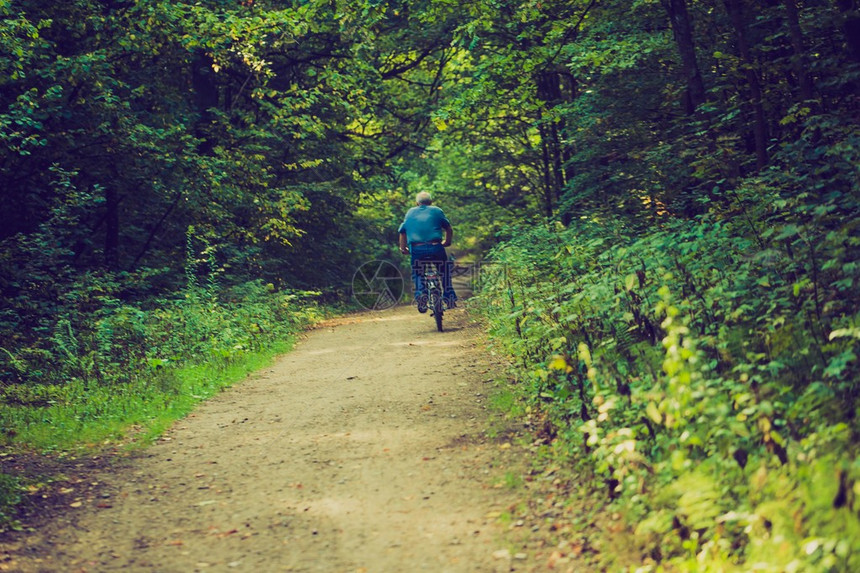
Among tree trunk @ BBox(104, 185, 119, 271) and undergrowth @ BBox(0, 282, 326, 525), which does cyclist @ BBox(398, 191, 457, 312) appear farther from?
tree trunk @ BBox(104, 185, 119, 271)

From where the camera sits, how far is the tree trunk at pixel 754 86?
1048cm

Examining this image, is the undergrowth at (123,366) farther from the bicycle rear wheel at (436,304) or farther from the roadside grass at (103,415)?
the bicycle rear wheel at (436,304)

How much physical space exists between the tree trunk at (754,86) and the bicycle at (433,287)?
5336 mm

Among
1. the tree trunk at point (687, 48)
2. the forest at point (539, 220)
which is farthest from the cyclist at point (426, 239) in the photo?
the tree trunk at point (687, 48)

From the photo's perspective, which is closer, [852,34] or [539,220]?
[852,34]

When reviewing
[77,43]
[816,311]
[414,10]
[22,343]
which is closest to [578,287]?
[816,311]

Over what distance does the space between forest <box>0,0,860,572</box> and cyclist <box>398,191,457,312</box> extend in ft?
3.59

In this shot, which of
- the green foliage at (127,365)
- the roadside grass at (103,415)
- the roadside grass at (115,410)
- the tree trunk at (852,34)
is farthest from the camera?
the tree trunk at (852,34)

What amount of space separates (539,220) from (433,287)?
8361mm

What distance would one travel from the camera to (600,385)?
581 cm

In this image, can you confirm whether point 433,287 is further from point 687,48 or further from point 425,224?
point 687,48

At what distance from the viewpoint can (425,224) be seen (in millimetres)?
13938

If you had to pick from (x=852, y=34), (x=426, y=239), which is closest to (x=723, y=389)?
(x=852, y=34)

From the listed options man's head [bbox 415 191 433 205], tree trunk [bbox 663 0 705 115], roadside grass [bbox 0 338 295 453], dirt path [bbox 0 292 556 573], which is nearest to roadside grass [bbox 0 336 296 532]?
roadside grass [bbox 0 338 295 453]
